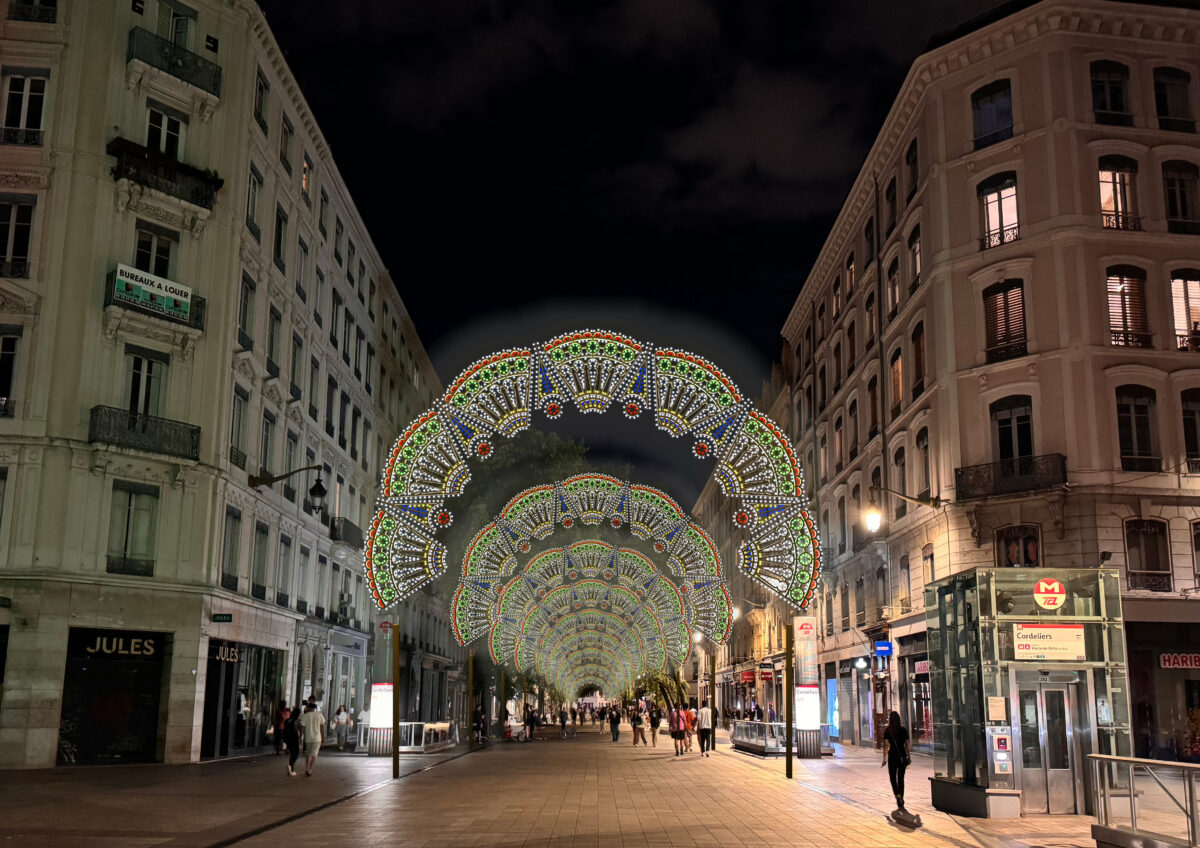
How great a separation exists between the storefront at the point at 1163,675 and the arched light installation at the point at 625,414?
982 cm

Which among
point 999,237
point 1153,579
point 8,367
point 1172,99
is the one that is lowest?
point 1153,579

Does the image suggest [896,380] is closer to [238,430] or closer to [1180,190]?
[1180,190]

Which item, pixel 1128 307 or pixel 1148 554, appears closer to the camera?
pixel 1148 554

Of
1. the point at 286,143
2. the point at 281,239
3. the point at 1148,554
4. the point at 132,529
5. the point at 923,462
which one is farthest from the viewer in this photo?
the point at 286,143

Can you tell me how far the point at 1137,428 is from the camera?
32438mm

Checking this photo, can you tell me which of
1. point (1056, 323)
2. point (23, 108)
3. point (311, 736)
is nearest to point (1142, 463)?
point (1056, 323)

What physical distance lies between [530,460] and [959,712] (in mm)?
39662

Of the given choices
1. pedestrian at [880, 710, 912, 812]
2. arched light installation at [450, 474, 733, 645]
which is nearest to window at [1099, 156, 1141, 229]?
arched light installation at [450, 474, 733, 645]

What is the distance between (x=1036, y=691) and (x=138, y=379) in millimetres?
23126

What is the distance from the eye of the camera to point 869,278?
44.9m

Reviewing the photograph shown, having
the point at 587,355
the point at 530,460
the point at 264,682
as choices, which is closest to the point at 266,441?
the point at 264,682

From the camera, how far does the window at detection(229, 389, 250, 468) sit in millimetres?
33531

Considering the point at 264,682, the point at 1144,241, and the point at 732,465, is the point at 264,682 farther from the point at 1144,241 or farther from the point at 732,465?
the point at 1144,241

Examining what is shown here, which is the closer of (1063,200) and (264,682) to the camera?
(1063,200)
